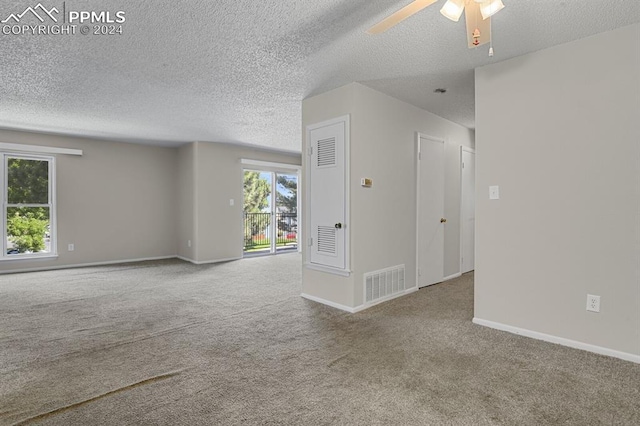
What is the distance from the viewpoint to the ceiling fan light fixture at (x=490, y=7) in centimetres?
161

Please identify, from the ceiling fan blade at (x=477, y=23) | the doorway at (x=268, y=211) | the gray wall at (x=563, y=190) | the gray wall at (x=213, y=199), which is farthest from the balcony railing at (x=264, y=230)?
the ceiling fan blade at (x=477, y=23)

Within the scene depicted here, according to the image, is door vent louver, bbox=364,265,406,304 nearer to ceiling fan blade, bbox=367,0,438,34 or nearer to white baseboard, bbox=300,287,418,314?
white baseboard, bbox=300,287,418,314

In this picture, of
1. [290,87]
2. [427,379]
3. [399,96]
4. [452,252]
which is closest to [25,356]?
[427,379]

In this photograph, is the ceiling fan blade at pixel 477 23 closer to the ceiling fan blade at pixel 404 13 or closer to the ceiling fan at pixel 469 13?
the ceiling fan at pixel 469 13

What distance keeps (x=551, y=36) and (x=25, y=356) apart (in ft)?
14.8

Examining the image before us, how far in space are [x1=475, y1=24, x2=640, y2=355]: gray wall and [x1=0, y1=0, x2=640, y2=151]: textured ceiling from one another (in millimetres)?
251

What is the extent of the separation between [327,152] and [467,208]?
2845 mm

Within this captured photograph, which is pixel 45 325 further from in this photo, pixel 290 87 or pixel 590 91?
pixel 590 91

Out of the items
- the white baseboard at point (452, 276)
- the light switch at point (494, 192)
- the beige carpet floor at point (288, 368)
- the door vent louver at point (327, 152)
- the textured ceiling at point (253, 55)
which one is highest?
the textured ceiling at point (253, 55)

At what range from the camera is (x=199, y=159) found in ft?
21.5

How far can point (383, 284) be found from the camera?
385cm

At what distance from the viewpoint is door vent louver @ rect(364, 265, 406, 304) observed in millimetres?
3674

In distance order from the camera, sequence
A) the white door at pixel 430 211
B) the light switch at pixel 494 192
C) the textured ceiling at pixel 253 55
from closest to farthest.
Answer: the textured ceiling at pixel 253 55, the light switch at pixel 494 192, the white door at pixel 430 211

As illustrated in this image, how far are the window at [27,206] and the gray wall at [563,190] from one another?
667 centimetres
